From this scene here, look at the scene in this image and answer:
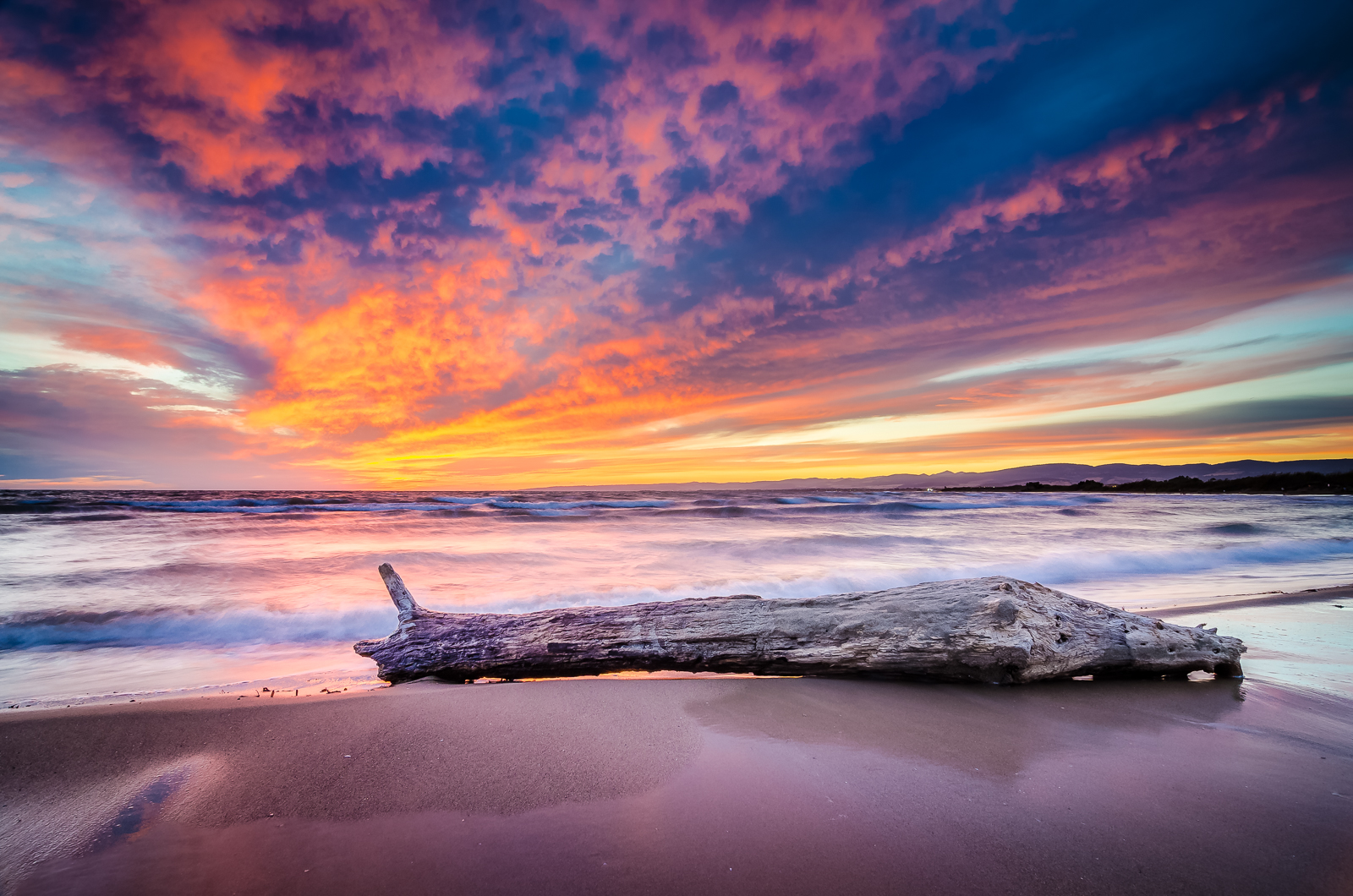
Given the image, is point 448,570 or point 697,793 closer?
point 697,793

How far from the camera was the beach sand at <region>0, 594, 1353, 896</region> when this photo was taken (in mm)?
1800

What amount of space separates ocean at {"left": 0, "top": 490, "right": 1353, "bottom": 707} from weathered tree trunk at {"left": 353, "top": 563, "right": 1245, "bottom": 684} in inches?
Answer: 46.3

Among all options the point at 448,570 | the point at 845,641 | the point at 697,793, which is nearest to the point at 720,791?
the point at 697,793

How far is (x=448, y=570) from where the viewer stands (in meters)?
9.88

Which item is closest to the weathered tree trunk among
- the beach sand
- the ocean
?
the beach sand

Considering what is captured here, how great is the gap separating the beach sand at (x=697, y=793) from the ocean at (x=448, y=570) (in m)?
1.50

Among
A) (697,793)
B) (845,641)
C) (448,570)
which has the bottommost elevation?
(448,570)

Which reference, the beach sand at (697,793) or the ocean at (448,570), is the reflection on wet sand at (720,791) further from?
the ocean at (448,570)

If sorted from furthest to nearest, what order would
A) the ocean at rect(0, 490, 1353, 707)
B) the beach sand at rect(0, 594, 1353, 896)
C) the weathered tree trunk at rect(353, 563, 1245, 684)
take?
the ocean at rect(0, 490, 1353, 707) → the weathered tree trunk at rect(353, 563, 1245, 684) → the beach sand at rect(0, 594, 1353, 896)

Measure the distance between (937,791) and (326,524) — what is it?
66.6 feet

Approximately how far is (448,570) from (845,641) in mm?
8518

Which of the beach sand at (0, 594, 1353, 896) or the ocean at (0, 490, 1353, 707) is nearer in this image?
the beach sand at (0, 594, 1353, 896)

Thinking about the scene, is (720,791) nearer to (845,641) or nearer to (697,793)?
(697,793)

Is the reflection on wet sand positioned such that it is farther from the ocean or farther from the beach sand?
the ocean
